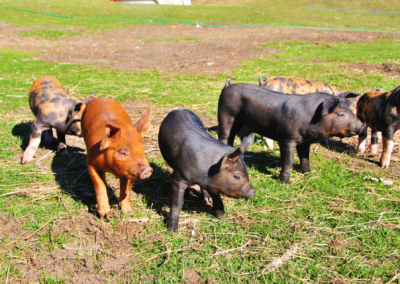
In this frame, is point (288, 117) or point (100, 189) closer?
point (100, 189)

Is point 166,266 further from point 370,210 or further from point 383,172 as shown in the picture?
point 383,172

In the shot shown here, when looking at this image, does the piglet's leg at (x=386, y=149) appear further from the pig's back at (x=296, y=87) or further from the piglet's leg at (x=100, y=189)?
the piglet's leg at (x=100, y=189)

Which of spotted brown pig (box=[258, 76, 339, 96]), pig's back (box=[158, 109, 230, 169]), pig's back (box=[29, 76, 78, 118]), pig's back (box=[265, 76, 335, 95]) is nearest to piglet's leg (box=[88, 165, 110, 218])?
pig's back (box=[158, 109, 230, 169])

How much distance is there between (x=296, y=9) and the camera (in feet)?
90.9

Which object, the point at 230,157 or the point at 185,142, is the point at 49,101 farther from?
the point at 230,157

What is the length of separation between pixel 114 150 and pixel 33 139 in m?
2.56

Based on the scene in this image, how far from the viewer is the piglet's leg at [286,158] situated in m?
4.66

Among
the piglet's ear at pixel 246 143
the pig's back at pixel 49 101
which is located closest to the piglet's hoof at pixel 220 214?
the piglet's ear at pixel 246 143

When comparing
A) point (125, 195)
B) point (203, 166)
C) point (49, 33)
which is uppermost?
point (49, 33)

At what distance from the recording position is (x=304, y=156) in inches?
201

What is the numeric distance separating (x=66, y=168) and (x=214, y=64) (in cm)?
763

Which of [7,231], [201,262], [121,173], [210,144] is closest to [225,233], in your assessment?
[201,262]

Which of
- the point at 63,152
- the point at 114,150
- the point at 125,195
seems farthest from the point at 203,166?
the point at 63,152

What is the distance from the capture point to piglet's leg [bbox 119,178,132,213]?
394 centimetres
